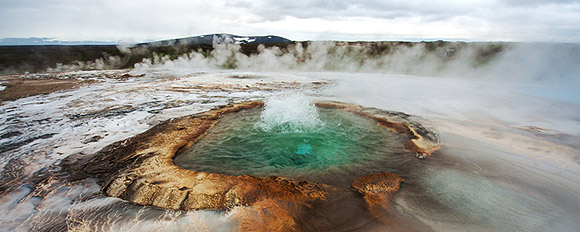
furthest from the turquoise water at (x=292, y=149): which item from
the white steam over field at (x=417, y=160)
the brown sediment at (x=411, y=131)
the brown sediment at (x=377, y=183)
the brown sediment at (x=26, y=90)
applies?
the brown sediment at (x=26, y=90)

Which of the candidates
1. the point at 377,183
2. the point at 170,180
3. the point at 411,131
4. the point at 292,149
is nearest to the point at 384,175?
the point at 377,183

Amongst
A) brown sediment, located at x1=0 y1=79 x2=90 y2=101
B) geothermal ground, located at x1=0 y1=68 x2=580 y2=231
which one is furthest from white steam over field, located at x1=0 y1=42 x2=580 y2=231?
brown sediment, located at x1=0 y1=79 x2=90 y2=101

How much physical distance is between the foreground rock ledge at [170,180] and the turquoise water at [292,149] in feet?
1.03

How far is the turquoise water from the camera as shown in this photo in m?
4.01

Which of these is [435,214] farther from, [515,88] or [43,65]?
[43,65]

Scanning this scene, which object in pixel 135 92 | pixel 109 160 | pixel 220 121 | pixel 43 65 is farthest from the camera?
pixel 43 65

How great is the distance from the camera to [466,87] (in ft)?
35.1

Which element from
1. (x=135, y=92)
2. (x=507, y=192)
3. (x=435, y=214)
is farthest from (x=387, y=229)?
(x=135, y=92)

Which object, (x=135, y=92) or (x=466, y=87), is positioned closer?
(x=135, y=92)

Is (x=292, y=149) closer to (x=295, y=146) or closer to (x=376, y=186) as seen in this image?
(x=295, y=146)

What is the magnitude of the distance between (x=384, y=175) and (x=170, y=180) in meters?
3.10

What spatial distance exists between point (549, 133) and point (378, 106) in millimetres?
3635

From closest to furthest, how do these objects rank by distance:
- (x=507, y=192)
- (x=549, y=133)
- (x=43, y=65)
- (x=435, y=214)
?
(x=435, y=214)
(x=507, y=192)
(x=549, y=133)
(x=43, y=65)

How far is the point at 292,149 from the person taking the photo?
185 inches
